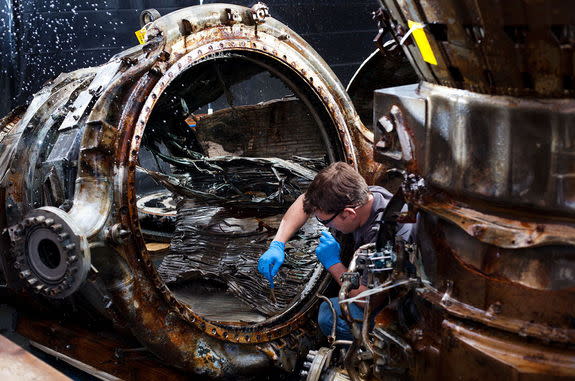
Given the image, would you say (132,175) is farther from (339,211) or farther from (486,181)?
(486,181)

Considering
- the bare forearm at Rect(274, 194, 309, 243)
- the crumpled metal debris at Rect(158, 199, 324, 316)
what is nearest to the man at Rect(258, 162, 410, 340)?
the bare forearm at Rect(274, 194, 309, 243)

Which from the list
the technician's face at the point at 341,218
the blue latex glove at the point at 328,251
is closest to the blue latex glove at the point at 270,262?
the blue latex glove at the point at 328,251

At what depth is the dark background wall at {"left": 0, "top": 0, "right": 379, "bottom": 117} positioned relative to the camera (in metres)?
5.58

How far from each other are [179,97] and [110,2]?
2.34 m

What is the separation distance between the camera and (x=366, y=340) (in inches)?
84.3

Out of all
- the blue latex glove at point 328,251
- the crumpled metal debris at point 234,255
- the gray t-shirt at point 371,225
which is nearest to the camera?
the gray t-shirt at point 371,225

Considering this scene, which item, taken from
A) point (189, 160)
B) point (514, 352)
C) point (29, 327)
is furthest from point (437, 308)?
point (189, 160)

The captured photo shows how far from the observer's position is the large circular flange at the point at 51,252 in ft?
8.14

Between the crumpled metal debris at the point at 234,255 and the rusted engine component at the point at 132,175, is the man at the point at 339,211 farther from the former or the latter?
the crumpled metal debris at the point at 234,255

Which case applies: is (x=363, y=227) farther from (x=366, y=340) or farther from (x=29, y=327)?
(x=29, y=327)

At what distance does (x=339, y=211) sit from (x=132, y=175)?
946 mm

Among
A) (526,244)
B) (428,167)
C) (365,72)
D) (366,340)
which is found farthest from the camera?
(365,72)

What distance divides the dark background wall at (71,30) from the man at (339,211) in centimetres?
340

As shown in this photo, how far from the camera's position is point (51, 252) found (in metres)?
2.64
